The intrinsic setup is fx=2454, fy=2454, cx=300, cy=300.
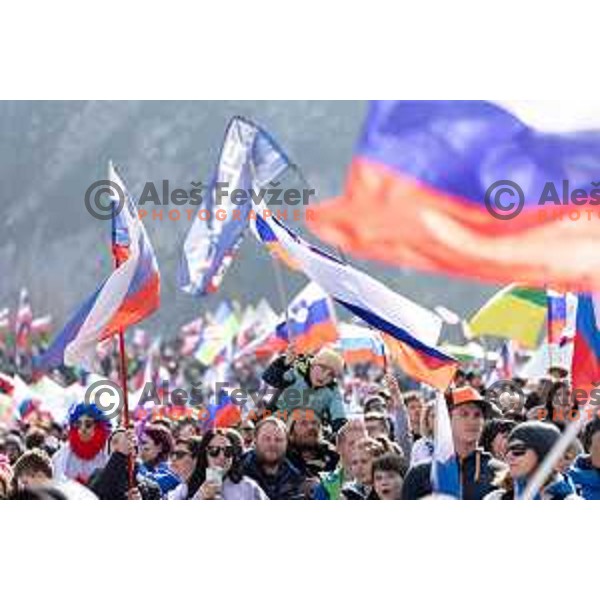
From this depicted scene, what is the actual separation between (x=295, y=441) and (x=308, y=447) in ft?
0.23

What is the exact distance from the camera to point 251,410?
1159 centimetres

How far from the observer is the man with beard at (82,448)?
11.6 metres

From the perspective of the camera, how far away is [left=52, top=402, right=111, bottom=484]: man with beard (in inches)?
456

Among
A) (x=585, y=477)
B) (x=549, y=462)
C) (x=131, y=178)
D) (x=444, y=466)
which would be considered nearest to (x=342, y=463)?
(x=444, y=466)

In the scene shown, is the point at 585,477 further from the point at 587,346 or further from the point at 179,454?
the point at 179,454

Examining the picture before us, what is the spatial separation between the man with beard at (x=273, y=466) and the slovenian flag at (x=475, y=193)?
925 mm

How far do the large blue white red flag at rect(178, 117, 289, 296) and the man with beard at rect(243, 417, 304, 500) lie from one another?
2.39 feet

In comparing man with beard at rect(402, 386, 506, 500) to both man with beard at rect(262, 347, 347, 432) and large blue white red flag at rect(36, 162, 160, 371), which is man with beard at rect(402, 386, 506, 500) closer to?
man with beard at rect(262, 347, 347, 432)

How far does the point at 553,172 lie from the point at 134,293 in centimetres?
205

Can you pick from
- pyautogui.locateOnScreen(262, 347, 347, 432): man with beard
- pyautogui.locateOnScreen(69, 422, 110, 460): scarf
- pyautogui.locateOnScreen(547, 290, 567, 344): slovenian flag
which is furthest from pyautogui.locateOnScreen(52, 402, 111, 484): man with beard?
pyautogui.locateOnScreen(547, 290, 567, 344): slovenian flag

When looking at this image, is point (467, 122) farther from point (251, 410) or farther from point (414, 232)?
point (251, 410)
